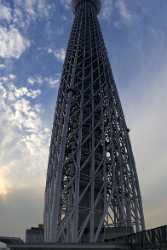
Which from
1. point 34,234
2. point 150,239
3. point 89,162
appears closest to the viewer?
point 150,239

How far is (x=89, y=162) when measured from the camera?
52094mm

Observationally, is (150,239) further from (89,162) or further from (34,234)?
(34,234)

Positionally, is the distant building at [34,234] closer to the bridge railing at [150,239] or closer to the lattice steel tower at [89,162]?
the lattice steel tower at [89,162]

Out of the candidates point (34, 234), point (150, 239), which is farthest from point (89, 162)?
point (150, 239)

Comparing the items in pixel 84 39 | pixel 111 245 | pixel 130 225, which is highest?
pixel 84 39

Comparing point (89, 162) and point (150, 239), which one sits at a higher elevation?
point (89, 162)

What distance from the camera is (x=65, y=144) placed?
52.0m

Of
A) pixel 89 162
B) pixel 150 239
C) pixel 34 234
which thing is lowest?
pixel 150 239

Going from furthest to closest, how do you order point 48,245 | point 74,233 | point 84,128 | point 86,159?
point 84,128 < point 86,159 < point 74,233 < point 48,245

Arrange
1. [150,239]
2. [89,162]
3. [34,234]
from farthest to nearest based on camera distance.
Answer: [34,234], [89,162], [150,239]

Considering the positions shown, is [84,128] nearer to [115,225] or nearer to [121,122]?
[121,122]

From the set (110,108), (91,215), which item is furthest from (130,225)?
(110,108)

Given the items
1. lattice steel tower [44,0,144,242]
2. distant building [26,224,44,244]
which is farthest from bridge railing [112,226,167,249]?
distant building [26,224,44,244]

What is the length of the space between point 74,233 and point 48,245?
9852 millimetres
